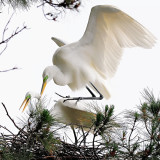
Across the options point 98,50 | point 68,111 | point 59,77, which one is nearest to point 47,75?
point 59,77

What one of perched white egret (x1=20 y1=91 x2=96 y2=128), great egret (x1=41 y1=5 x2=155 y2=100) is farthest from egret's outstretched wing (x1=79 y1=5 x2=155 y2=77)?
perched white egret (x1=20 y1=91 x2=96 y2=128)

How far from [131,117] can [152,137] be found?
265 millimetres

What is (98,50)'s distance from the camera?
323 cm

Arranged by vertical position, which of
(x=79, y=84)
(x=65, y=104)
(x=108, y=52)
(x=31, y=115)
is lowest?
(x=31, y=115)

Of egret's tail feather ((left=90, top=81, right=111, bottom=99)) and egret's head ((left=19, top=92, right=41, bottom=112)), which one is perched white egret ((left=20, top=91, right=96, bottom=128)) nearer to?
egret's head ((left=19, top=92, right=41, bottom=112))

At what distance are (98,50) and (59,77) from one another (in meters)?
0.36

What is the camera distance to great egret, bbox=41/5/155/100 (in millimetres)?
3018

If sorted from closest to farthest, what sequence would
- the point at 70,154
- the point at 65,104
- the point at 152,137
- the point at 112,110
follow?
the point at 152,137
the point at 112,110
the point at 70,154
the point at 65,104

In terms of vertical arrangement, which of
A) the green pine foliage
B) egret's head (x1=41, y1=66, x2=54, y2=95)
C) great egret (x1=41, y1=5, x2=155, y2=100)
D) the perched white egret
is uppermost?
great egret (x1=41, y1=5, x2=155, y2=100)

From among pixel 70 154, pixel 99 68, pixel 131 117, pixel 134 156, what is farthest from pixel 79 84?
pixel 134 156

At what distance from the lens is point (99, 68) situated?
10.8 feet

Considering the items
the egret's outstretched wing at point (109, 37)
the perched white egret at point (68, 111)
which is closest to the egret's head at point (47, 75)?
the perched white egret at point (68, 111)

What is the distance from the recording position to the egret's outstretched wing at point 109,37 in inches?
118

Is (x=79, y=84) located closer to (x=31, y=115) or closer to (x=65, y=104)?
(x=65, y=104)
